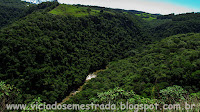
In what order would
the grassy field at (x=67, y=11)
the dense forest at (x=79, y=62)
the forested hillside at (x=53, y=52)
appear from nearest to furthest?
1. the dense forest at (x=79, y=62)
2. the forested hillside at (x=53, y=52)
3. the grassy field at (x=67, y=11)

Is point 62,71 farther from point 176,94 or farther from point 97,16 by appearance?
point 97,16

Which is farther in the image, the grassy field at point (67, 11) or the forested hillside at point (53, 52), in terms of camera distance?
the grassy field at point (67, 11)

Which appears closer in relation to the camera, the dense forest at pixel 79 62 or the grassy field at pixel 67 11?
the dense forest at pixel 79 62

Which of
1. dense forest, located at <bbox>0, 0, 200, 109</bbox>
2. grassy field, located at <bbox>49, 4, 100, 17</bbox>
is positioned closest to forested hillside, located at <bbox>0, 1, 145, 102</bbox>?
dense forest, located at <bbox>0, 0, 200, 109</bbox>

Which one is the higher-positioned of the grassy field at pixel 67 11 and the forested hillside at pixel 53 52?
the grassy field at pixel 67 11

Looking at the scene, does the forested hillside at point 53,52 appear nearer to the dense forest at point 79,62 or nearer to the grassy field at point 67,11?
the dense forest at point 79,62

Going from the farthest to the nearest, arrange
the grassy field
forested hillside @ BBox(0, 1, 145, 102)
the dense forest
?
1. the grassy field
2. forested hillside @ BBox(0, 1, 145, 102)
3. the dense forest

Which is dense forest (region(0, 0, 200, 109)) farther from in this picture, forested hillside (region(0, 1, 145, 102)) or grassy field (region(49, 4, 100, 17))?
grassy field (region(49, 4, 100, 17))

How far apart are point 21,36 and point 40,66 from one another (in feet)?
45.1

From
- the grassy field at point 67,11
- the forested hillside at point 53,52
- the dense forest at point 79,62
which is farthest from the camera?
the grassy field at point 67,11

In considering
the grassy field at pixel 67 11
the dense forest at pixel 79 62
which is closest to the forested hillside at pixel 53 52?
the dense forest at pixel 79 62

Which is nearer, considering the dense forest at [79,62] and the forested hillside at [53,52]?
the dense forest at [79,62]

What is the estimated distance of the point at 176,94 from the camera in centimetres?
1055

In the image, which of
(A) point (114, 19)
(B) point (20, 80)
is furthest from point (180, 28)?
(B) point (20, 80)
